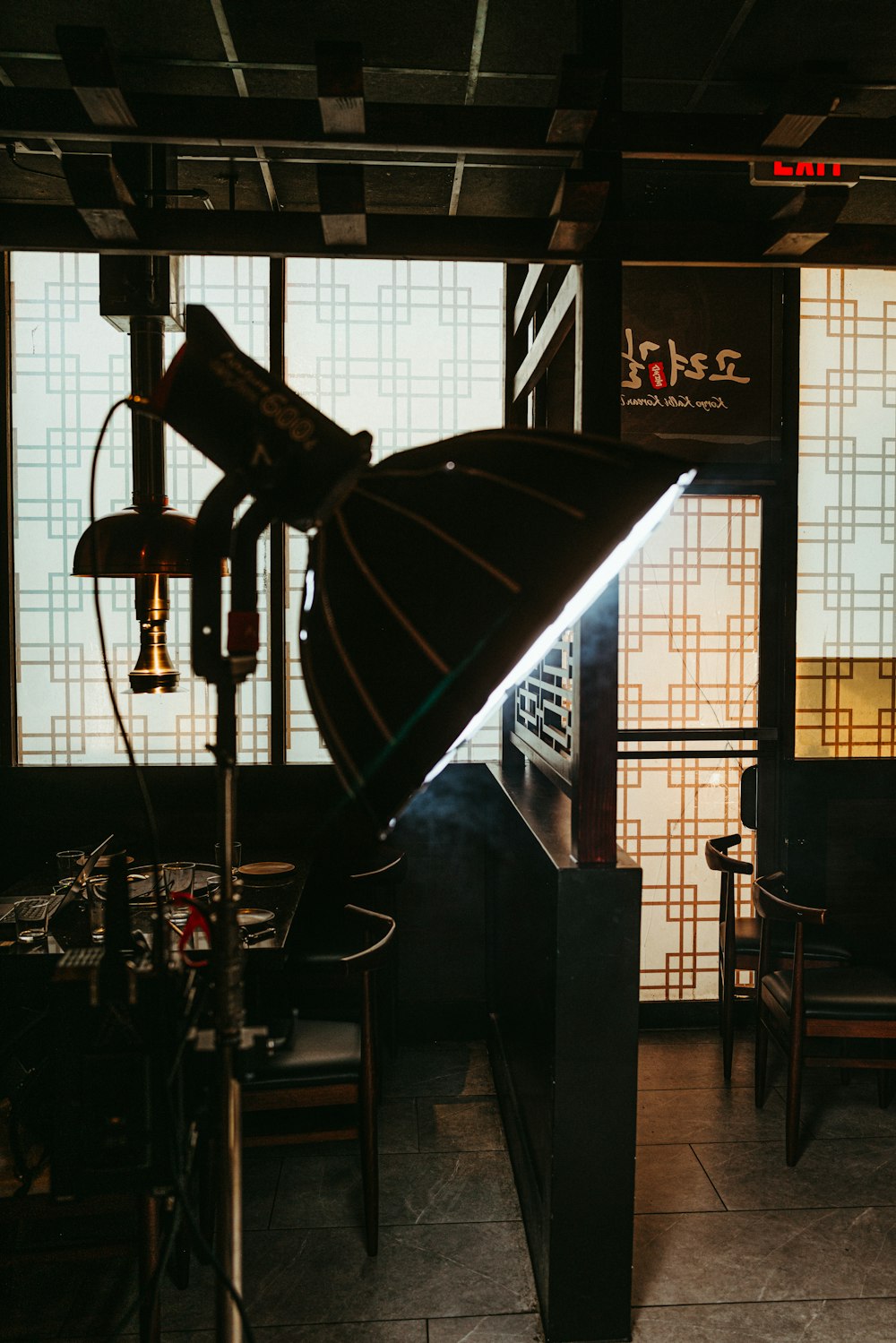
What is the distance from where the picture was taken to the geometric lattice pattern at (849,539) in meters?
3.89

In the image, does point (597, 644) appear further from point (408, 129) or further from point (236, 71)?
point (236, 71)

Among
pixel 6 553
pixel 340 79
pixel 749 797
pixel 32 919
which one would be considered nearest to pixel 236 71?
pixel 340 79

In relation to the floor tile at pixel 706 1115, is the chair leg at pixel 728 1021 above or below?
above

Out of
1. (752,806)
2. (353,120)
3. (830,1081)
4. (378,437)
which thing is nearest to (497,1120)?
(830,1081)

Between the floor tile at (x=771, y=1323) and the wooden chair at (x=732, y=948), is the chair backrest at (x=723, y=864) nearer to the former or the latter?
the wooden chair at (x=732, y=948)

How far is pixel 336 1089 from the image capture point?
2385 millimetres

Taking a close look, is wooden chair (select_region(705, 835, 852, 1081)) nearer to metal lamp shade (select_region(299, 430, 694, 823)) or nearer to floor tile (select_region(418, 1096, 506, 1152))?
floor tile (select_region(418, 1096, 506, 1152))

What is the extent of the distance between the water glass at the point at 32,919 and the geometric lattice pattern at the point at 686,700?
238 cm

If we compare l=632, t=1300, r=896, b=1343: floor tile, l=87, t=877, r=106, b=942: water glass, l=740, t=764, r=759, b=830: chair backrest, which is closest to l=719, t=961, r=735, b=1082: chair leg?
l=740, t=764, r=759, b=830: chair backrest

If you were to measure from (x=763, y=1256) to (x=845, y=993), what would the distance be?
0.84 metres

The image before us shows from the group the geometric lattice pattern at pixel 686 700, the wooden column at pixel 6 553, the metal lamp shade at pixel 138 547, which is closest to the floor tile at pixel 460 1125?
the geometric lattice pattern at pixel 686 700

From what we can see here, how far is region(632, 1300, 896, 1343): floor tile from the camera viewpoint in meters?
2.10

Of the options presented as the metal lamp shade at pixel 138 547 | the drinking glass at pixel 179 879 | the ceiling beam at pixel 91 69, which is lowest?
the drinking glass at pixel 179 879

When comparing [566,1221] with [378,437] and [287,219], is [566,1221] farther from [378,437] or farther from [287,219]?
[378,437]
